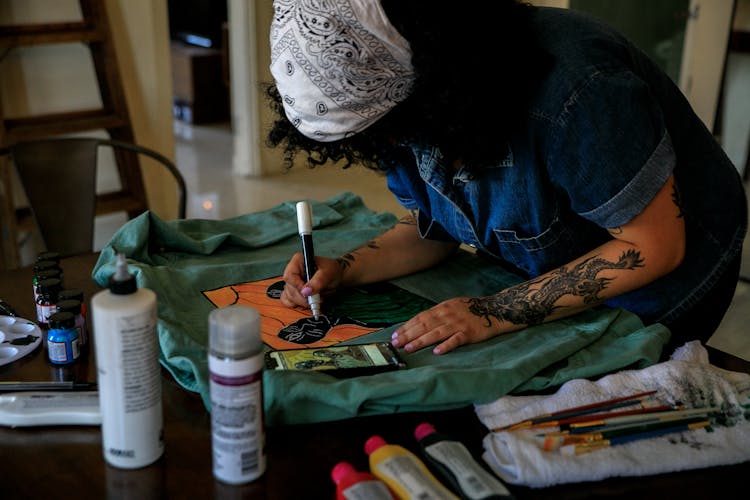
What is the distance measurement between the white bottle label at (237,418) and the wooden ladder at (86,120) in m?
2.18

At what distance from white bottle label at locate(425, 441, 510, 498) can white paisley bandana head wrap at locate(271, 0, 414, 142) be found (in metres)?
0.43

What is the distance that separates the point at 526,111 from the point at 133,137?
2.26 m

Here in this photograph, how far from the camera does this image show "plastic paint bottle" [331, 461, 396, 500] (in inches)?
30.3

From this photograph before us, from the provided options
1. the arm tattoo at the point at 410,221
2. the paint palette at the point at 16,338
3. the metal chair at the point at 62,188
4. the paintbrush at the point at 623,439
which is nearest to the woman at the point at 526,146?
the arm tattoo at the point at 410,221

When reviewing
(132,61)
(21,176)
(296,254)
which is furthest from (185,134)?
(296,254)

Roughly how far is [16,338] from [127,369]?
417 mm

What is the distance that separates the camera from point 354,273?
1.32 metres

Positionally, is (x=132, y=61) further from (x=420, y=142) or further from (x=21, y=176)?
(x=420, y=142)

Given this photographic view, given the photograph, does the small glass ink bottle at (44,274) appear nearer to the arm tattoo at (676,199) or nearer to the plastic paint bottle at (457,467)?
the plastic paint bottle at (457,467)

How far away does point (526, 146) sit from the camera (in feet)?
3.67

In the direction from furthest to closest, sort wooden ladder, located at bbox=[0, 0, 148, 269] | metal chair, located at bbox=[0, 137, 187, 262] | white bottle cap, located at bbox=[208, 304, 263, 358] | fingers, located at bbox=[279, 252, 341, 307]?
1. wooden ladder, located at bbox=[0, 0, 148, 269]
2. metal chair, located at bbox=[0, 137, 187, 262]
3. fingers, located at bbox=[279, 252, 341, 307]
4. white bottle cap, located at bbox=[208, 304, 263, 358]

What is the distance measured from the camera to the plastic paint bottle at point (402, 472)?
777 mm

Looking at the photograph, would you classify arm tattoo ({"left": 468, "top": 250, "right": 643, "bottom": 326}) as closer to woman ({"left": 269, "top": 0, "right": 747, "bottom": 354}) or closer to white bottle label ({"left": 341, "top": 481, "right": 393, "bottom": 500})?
woman ({"left": 269, "top": 0, "right": 747, "bottom": 354})

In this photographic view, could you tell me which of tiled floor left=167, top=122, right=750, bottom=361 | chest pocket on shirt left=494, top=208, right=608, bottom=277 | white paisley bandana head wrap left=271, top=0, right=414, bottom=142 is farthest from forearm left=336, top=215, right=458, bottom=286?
tiled floor left=167, top=122, right=750, bottom=361
